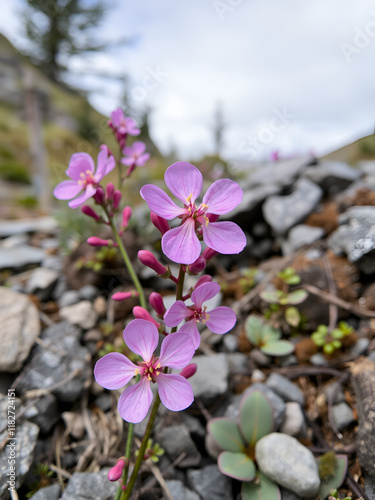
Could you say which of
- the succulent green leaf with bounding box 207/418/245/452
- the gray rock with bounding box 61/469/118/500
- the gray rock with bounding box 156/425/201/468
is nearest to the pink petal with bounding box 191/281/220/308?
the succulent green leaf with bounding box 207/418/245/452

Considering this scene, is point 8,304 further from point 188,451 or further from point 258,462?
point 258,462

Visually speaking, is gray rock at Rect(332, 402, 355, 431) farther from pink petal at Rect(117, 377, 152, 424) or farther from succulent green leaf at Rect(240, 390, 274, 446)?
pink petal at Rect(117, 377, 152, 424)

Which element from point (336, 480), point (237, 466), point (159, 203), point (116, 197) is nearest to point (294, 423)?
point (336, 480)

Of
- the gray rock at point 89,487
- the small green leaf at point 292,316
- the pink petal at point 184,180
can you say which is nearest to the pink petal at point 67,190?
the pink petal at point 184,180

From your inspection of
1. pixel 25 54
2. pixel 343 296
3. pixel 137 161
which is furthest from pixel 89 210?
pixel 25 54

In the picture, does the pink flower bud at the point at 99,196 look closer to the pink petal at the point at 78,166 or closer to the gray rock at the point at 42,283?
the pink petal at the point at 78,166
